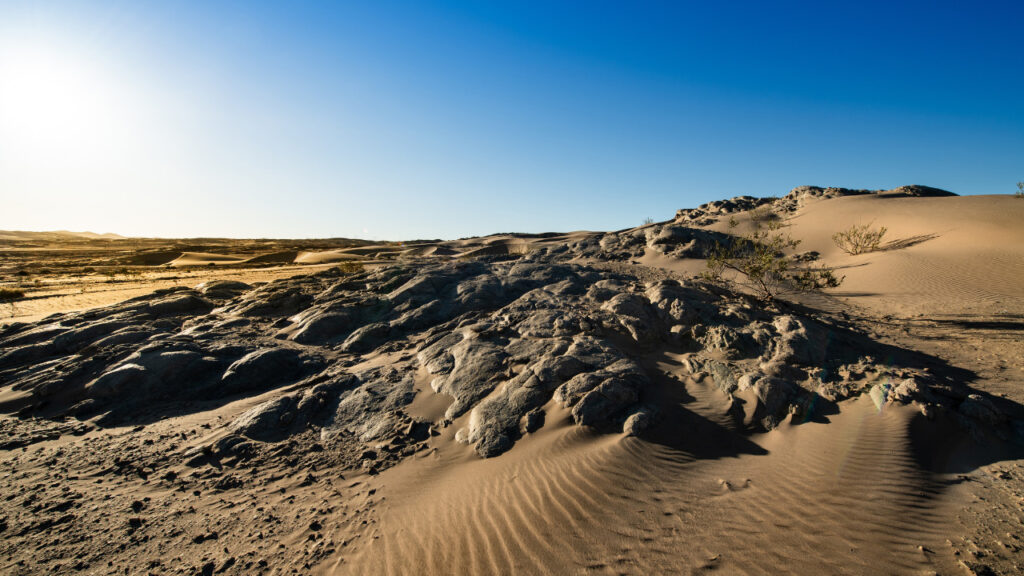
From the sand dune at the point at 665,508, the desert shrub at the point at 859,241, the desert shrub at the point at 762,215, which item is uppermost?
the desert shrub at the point at 762,215

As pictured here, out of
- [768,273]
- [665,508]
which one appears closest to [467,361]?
[665,508]

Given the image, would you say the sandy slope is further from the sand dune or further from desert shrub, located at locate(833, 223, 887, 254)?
the sand dune

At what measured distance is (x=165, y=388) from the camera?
22.6 ft

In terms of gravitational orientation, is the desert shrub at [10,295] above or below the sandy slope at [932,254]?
below

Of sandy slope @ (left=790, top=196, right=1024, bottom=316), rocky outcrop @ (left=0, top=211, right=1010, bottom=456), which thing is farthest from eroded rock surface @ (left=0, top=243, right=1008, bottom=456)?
sandy slope @ (left=790, top=196, right=1024, bottom=316)

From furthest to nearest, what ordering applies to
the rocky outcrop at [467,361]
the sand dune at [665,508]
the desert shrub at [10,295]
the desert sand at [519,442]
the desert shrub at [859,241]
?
the desert shrub at [859,241] < the desert shrub at [10,295] < the rocky outcrop at [467,361] < the desert sand at [519,442] < the sand dune at [665,508]

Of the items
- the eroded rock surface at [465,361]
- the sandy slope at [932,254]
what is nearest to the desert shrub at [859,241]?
the sandy slope at [932,254]

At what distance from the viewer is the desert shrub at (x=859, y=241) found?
2005cm

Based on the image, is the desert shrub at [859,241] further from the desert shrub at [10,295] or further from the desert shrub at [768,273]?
the desert shrub at [10,295]

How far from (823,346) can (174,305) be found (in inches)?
671

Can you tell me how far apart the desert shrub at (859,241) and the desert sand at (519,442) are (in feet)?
38.3

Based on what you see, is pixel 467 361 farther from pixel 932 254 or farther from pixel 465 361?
pixel 932 254

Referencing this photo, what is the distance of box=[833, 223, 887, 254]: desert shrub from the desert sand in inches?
460

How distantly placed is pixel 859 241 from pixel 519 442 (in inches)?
997
